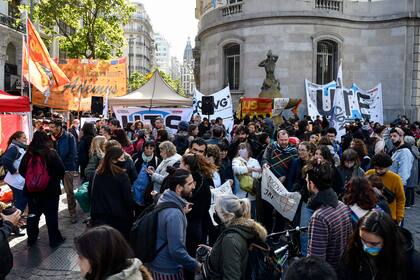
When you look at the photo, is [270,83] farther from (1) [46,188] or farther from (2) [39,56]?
(1) [46,188]

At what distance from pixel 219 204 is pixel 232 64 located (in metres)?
23.0

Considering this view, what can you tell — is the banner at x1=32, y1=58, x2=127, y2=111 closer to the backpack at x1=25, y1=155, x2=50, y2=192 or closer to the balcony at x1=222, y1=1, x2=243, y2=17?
the balcony at x1=222, y1=1, x2=243, y2=17

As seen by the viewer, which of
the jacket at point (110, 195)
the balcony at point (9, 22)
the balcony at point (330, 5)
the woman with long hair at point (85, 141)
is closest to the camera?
the jacket at point (110, 195)

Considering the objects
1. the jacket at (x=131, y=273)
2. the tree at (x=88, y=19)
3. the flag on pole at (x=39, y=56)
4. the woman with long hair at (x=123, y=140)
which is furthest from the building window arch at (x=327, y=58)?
the jacket at (x=131, y=273)

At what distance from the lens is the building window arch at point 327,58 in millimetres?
24453

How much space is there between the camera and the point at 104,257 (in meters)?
2.33

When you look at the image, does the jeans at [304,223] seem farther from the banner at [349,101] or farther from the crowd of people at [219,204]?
the banner at [349,101]

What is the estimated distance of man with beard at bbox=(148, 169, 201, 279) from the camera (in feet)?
11.9

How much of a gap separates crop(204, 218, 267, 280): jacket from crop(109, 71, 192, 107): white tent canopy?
11018 millimetres

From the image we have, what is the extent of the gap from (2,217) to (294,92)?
21258 millimetres

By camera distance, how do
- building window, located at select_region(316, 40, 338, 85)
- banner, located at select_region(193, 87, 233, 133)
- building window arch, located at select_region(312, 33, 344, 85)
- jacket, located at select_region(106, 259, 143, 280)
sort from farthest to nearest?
building window, located at select_region(316, 40, 338, 85) < building window arch, located at select_region(312, 33, 344, 85) < banner, located at select_region(193, 87, 233, 133) < jacket, located at select_region(106, 259, 143, 280)

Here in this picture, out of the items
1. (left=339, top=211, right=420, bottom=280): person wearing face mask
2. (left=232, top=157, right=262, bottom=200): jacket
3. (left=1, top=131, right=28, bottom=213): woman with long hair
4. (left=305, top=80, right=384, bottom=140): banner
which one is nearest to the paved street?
(left=1, top=131, right=28, bottom=213): woman with long hair

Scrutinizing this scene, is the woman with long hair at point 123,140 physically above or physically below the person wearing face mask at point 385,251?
above

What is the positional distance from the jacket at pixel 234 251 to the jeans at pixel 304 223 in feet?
4.17
